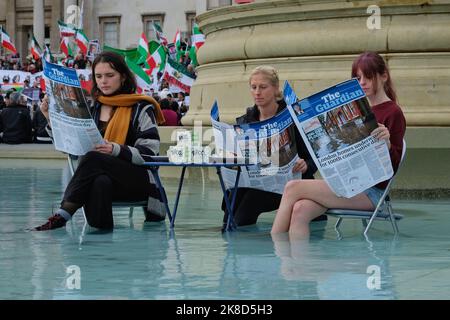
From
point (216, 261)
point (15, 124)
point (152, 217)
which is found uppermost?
point (216, 261)

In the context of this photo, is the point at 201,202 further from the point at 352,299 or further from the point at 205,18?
the point at 352,299

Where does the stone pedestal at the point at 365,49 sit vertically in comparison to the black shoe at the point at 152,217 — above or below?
above

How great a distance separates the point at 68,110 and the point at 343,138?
189 cm

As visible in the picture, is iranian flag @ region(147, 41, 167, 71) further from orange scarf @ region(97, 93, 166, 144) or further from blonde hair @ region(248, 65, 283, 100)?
blonde hair @ region(248, 65, 283, 100)

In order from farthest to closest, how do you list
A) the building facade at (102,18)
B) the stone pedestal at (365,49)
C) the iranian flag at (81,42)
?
the building facade at (102,18)
the iranian flag at (81,42)
the stone pedestal at (365,49)

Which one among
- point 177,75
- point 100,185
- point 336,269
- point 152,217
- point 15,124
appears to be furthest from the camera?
point 177,75

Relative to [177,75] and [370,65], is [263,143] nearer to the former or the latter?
[370,65]

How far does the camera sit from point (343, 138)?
8367 millimetres

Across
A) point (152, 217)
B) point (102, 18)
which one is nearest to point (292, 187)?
point (152, 217)

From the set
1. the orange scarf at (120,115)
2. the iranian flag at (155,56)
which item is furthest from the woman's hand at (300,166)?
the iranian flag at (155,56)

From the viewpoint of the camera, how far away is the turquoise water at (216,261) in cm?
622

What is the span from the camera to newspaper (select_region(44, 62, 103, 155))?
355 inches

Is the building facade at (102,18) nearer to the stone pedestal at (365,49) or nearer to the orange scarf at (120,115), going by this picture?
the stone pedestal at (365,49)

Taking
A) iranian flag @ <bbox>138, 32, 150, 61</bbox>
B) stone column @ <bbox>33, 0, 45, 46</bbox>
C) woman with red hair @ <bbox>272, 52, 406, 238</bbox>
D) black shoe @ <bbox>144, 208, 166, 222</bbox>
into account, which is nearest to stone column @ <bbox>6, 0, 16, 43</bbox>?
stone column @ <bbox>33, 0, 45, 46</bbox>
